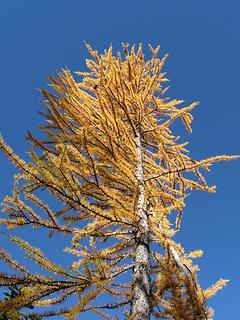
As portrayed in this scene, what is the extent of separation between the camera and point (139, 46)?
31.9 feet

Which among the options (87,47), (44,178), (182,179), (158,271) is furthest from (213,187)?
(87,47)

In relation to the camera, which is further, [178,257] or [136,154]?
[136,154]

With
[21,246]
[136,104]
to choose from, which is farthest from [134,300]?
[136,104]

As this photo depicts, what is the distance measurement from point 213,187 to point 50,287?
3217 millimetres

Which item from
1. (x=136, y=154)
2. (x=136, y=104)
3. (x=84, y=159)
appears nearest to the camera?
(x=84, y=159)

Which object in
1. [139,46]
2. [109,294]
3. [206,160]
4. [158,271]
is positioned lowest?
[109,294]

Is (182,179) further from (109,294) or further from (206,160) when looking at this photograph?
(109,294)

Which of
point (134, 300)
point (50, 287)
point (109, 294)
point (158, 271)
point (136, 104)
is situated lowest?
point (50, 287)

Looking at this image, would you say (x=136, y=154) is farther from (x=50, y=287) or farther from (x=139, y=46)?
(x=139, y=46)

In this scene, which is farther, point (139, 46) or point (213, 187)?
point (139, 46)

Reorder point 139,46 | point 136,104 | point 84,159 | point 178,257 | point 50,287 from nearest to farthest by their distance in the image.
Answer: point 50,287 < point 84,159 < point 178,257 < point 136,104 < point 139,46

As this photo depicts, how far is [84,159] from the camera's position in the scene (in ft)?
16.1

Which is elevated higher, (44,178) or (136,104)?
(136,104)

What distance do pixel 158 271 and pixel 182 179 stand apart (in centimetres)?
171
